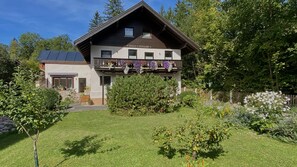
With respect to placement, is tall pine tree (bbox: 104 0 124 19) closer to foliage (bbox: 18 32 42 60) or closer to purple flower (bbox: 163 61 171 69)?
purple flower (bbox: 163 61 171 69)

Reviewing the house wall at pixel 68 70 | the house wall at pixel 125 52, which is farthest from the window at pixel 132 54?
the house wall at pixel 68 70

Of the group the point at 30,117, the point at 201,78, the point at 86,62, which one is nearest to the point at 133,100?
the point at 30,117

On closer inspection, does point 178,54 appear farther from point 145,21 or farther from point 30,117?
point 30,117

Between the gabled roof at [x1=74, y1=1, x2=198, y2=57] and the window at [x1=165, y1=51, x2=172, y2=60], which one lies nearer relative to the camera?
the gabled roof at [x1=74, y1=1, x2=198, y2=57]

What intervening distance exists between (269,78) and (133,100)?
1151 cm

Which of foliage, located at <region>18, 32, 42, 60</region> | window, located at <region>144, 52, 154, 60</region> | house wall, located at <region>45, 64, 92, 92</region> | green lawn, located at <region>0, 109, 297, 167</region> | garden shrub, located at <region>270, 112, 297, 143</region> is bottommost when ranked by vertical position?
green lawn, located at <region>0, 109, 297, 167</region>

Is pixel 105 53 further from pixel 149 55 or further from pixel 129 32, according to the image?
pixel 149 55

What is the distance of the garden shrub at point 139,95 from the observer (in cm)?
1198

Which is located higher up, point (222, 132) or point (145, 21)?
point (145, 21)

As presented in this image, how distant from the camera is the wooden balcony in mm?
17875

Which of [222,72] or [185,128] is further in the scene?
[222,72]

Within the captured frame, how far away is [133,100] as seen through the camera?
12.1 metres

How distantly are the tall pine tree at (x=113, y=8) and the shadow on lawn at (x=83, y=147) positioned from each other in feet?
137

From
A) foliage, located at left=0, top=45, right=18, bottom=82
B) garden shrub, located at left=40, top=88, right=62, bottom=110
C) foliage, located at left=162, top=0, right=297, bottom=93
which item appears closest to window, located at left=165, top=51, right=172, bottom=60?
foliage, located at left=162, top=0, right=297, bottom=93
